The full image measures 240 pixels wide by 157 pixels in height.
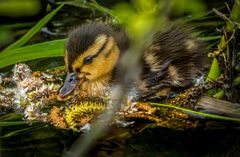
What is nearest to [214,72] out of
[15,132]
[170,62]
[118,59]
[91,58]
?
[170,62]

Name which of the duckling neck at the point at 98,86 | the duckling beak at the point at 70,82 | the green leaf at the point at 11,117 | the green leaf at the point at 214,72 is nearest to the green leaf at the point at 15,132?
the green leaf at the point at 11,117

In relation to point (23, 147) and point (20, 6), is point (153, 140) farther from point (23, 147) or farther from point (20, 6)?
point (20, 6)

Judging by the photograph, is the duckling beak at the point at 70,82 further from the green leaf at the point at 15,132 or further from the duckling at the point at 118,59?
the green leaf at the point at 15,132

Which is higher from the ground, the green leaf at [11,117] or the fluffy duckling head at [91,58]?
the fluffy duckling head at [91,58]

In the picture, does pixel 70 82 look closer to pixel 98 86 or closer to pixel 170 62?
pixel 98 86

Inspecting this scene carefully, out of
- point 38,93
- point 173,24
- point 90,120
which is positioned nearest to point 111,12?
point 173,24

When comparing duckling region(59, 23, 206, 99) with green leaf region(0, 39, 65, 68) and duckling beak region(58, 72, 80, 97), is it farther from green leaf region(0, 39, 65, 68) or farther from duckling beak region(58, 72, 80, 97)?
green leaf region(0, 39, 65, 68)
